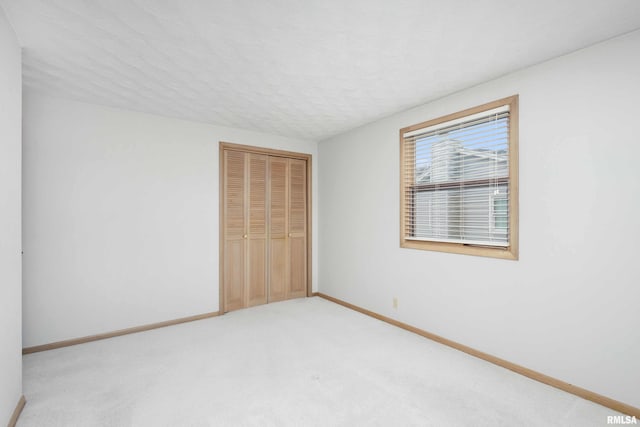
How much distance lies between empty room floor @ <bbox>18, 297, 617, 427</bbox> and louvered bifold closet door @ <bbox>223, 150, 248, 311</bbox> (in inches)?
34.1

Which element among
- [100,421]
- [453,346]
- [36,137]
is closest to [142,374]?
[100,421]

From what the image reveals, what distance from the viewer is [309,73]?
8.18ft

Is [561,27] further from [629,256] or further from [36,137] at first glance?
[36,137]

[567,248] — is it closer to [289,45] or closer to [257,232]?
[289,45]

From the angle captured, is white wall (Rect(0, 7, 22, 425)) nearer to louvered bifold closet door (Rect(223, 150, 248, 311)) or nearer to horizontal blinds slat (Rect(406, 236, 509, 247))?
louvered bifold closet door (Rect(223, 150, 248, 311))

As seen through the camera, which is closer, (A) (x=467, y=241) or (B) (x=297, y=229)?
(A) (x=467, y=241)

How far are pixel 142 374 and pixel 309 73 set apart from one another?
284 centimetres

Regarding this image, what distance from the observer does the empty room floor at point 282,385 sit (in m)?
1.90

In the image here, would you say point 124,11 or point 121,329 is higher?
point 124,11

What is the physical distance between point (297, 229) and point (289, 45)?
9.88ft

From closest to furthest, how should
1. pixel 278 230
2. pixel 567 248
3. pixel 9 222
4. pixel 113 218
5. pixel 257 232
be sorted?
pixel 9 222
pixel 567 248
pixel 113 218
pixel 257 232
pixel 278 230

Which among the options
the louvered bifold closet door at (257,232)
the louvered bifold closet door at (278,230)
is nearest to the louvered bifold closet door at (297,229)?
the louvered bifold closet door at (278,230)

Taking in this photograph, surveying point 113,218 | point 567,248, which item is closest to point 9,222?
point 113,218

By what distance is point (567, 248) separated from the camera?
7.22 ft
